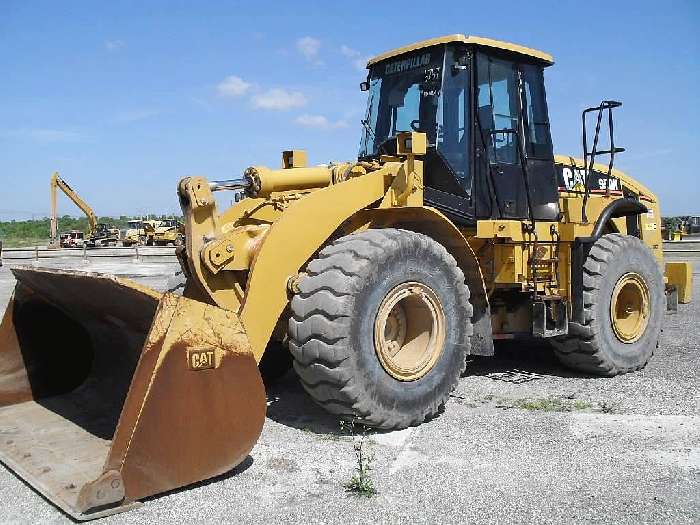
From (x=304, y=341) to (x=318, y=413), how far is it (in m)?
1.09

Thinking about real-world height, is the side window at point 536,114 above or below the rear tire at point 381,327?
above

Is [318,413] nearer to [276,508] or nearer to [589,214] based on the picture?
[276,508]

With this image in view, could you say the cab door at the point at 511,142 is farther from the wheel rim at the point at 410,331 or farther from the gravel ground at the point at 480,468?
the gravel ground at the point at 480,468

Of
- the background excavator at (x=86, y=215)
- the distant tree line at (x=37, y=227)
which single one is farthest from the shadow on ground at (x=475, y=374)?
the distant tree line at (x=37, y=227)

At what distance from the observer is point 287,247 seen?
15.4 ft

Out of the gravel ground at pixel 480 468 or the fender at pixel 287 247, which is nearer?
the gravel ground at pixel 480 468

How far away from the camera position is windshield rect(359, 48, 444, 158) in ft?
20.6

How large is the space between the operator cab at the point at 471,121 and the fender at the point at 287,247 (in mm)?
1145

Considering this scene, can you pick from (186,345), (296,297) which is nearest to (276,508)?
(186,345)

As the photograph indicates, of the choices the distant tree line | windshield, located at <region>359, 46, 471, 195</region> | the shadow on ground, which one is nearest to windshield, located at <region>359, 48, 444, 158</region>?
windshield, located at <region>359, 46, 471, 195</region>

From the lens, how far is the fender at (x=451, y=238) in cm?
551

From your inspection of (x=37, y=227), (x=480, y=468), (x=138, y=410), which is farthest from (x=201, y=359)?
(x=37, y=227)

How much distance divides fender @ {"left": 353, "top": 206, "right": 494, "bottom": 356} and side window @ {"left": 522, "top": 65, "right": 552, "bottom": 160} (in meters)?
1.66

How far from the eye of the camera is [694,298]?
1330cm
